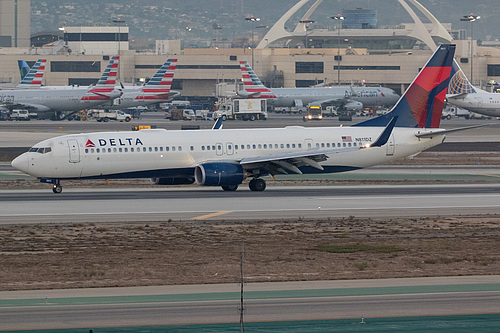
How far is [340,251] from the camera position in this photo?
33344mm

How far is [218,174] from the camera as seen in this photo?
5075 centimetres

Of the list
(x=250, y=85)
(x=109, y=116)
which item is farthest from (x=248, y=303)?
(x=250, y=85)

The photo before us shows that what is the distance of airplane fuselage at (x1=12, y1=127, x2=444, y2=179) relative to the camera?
4978 cm

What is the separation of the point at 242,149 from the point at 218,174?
3.03 meters

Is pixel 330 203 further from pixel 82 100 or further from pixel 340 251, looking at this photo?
pixel 82 100

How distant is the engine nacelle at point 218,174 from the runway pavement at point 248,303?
23204mm

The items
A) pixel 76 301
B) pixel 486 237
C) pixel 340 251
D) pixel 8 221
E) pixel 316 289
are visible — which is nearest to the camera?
pixel 76 301

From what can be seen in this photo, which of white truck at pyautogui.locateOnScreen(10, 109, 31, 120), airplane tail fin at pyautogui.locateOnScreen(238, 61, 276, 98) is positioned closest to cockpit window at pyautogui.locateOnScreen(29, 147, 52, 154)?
white truck at pyautogui.locateOnScreen(10, 109, 31, 120)

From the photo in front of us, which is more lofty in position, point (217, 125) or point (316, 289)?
point (217, 125)

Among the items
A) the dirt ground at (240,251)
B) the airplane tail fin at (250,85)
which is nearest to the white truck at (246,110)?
the airplane tail fin at (250,85)

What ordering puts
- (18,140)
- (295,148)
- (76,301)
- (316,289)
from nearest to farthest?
(76,301), (316,289), (295,148), (18,140)

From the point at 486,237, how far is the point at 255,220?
1083 centimetres

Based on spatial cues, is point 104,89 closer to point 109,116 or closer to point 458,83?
point 109,116

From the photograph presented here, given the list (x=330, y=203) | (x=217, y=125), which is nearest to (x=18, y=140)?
(x=217, y=125)
